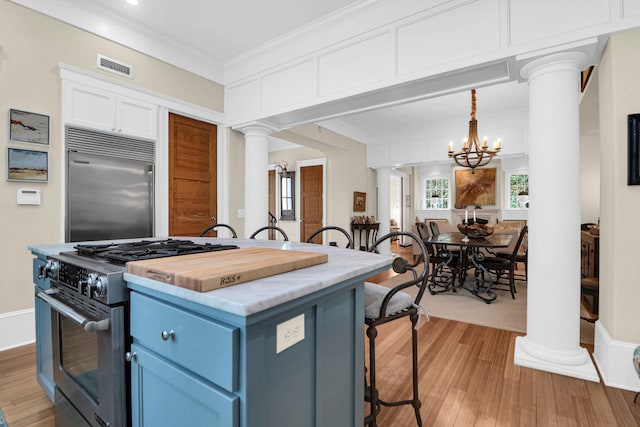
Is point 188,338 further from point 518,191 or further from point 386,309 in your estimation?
Answer: point 518,191

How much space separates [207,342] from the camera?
0.84 m

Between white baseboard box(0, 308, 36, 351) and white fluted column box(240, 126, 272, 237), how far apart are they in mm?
2252

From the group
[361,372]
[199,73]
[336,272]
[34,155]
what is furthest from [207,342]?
[199,73]

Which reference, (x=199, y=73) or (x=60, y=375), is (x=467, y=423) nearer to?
(x=60, y=375)

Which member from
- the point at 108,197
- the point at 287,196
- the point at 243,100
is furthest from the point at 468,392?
the point at 287,196

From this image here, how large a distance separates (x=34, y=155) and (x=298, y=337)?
3.02 meters

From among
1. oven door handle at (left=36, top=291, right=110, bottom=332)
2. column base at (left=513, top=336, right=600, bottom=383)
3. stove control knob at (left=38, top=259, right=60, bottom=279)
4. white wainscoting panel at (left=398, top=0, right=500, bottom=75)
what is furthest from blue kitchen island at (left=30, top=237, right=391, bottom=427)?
white wainscoting panel at (left=398, top=0, right=500, bottom=75)

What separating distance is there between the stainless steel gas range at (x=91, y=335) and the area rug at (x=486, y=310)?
2921 millimetres

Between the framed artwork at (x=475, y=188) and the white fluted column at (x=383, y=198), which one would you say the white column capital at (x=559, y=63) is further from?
the framed artwork at (x=475, y=188)

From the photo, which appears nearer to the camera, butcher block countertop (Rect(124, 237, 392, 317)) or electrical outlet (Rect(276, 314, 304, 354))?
butcher block countertop (Rect(124, 237, 392, 317))

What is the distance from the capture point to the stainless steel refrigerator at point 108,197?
2904 mm

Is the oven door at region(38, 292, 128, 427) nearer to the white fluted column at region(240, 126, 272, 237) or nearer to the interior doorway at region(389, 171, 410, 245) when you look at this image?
the white fluted column at region(240, 126, 272, 237)

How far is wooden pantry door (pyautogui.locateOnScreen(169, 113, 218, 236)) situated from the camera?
3.71m

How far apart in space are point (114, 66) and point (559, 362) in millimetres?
4621
